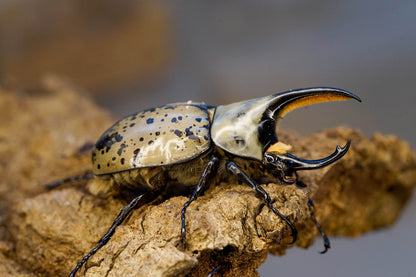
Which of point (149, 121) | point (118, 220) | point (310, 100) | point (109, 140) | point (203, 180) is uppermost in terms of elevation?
point (310, 100)

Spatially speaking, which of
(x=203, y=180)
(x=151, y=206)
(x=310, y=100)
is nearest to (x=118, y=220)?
(x=151, y=206)

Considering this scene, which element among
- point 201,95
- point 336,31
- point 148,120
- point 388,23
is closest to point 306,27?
point 336,31

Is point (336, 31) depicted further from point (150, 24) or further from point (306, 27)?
point (150, 24)

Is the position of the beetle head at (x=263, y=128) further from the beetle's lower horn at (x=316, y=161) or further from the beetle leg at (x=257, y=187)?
the beetle leg at (x=257, y=187)

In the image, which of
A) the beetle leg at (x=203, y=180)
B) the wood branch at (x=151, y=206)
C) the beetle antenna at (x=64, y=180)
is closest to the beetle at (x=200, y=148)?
the beetle leg at (x=203, y=180)

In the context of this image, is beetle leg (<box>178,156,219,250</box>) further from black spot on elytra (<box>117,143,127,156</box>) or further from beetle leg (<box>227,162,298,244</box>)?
black spot on elytra (<box>117,143,127,156</box>)

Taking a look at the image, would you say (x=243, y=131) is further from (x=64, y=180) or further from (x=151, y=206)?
(x=64, y=180)

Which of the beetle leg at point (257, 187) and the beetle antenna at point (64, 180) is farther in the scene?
the beetle antenna at point (64, 180)
